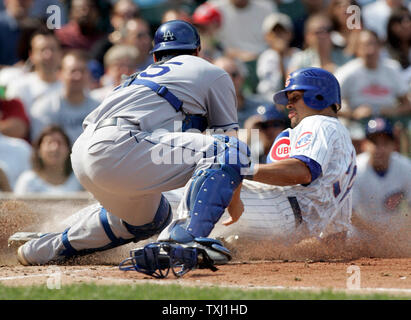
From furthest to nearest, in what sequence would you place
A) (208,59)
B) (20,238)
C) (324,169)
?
(208,59)
(20,238)
(324,169)

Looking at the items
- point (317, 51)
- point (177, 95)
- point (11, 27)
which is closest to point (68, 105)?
point (11, 27)

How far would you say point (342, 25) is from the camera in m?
10.2

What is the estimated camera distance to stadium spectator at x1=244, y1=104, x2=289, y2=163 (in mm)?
8273

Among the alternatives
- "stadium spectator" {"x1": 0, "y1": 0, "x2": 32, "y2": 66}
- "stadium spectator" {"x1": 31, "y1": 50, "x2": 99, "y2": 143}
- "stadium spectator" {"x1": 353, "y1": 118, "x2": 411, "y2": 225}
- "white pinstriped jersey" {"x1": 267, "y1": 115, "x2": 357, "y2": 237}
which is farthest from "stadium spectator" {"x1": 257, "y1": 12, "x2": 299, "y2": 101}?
"white pinstriped jersey" {"x1": 267, "y1": 115, "x2": 357, "y2": 237}

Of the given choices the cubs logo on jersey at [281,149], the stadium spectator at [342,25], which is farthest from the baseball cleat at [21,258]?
the stadium spectator at [342,25]

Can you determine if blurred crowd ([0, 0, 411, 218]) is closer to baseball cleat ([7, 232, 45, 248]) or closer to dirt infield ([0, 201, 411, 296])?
baseball cleat ([7, 232, 45, 248])

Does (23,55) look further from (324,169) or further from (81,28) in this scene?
(324,169)

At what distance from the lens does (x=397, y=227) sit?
20.4ft

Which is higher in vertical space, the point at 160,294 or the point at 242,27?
the point at 242,27

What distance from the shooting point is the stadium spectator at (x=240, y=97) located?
925 centimetres

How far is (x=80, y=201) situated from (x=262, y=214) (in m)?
2.18

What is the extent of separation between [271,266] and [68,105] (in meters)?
4.64

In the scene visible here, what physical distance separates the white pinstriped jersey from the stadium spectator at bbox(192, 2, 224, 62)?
438 centimetres
